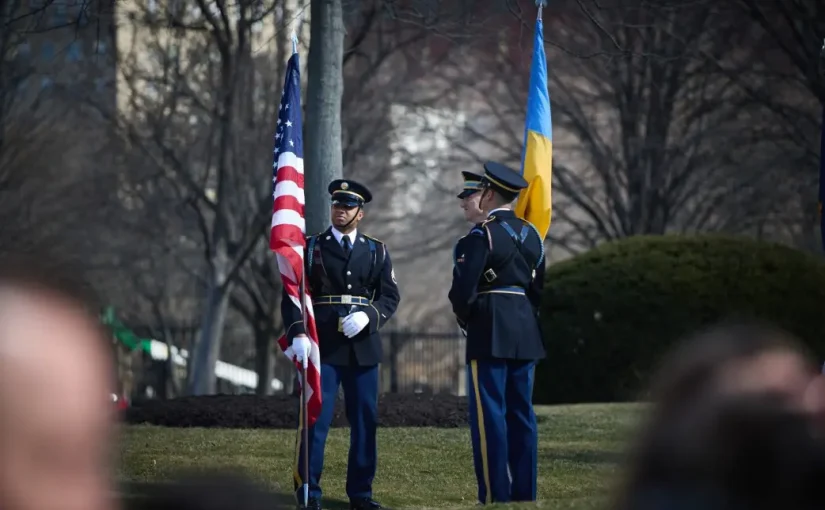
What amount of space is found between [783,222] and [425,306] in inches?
769

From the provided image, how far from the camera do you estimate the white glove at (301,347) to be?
888 cm

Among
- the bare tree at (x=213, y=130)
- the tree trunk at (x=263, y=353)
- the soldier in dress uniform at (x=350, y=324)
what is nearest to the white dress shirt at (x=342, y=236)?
the soldier in dress uniform at (x=350, y=324)

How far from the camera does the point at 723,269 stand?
672 inches

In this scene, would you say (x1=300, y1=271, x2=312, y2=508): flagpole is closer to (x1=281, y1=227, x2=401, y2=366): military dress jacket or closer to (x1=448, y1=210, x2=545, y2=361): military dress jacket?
(x1=281, y1=227, x2=401, y2=366): military dress jacket

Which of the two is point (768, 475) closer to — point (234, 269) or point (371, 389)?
point (371, 389)

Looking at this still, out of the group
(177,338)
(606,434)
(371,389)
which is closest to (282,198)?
(371,389)

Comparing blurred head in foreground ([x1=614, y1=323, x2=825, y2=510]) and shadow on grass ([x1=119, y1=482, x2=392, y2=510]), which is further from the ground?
blurred head in foreground ([x1=614, y1=323, x2=825, y2=510])

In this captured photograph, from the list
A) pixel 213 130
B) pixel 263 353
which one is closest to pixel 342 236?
pixel 213 130

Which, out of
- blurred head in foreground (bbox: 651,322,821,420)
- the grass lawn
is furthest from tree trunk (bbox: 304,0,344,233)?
blurred head in foreground (bbox: 651,322,821,420)

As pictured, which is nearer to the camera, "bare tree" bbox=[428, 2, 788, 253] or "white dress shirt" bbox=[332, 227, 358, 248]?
"white dress shirt" bbox=[332, 227, 358, 248]

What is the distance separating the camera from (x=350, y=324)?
9.15m

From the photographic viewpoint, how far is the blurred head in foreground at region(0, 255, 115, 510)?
1291mm

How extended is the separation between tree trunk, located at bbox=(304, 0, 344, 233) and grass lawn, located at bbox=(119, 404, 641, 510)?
91.5 inches

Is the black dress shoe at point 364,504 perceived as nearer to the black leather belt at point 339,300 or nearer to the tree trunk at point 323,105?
the black leather belt at point 339,300
